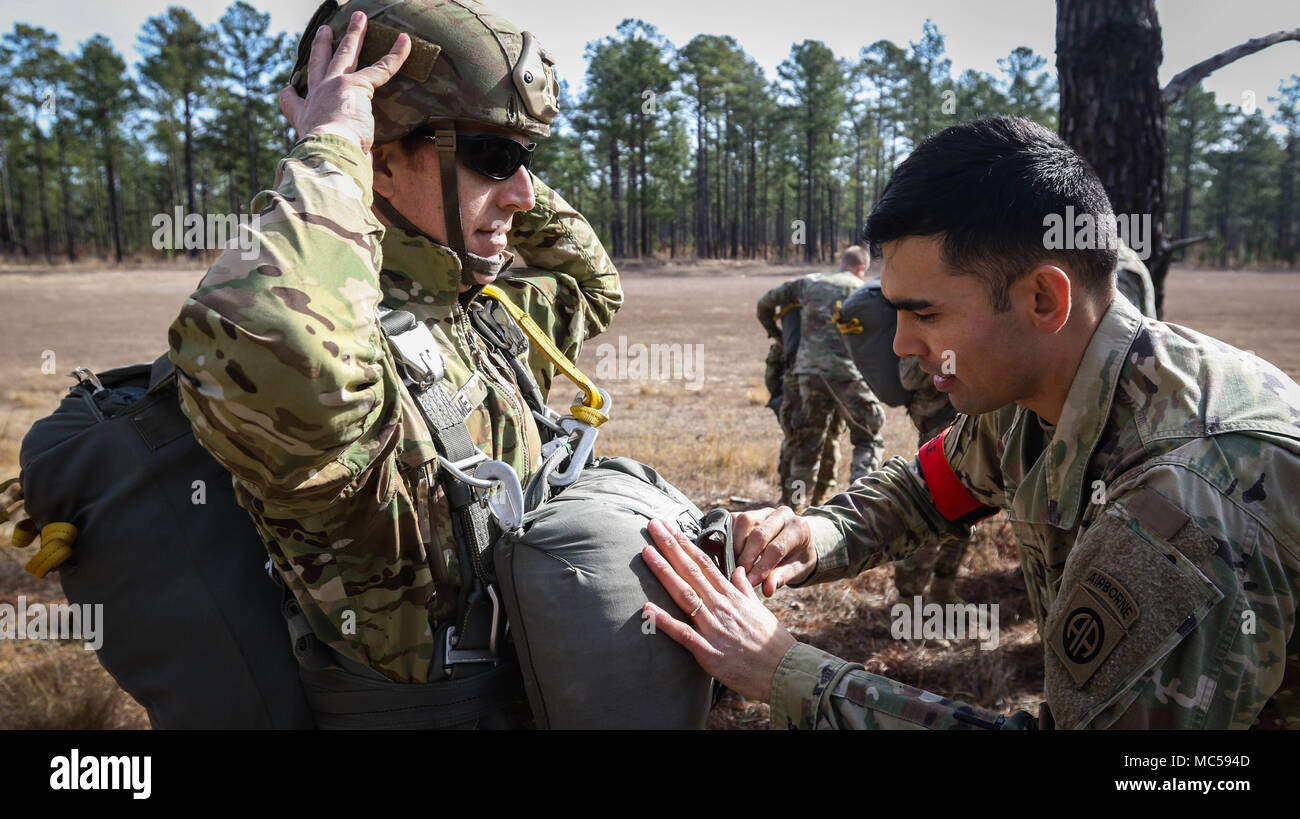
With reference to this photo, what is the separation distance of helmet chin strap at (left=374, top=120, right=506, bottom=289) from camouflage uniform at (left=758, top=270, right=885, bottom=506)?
5.52m

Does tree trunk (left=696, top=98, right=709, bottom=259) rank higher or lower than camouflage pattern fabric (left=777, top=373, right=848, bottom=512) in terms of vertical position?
higher

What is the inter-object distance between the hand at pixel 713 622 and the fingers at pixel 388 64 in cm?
123

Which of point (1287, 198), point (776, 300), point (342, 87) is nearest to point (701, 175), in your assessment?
point (1287, 198)

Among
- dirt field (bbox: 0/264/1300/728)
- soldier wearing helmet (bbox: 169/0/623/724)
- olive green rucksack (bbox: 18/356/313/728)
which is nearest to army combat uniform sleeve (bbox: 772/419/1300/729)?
soldier wearing helmet (bbox: 169/0/623/724)

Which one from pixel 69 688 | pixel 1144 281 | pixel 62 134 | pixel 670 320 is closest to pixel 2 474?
pixel 69 688

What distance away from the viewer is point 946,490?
2.91 meters

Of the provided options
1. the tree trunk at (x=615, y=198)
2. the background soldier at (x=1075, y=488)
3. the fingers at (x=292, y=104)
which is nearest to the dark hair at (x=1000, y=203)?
the background soldier at (x=1075, y=488)

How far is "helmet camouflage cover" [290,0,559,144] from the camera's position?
7.03 feet

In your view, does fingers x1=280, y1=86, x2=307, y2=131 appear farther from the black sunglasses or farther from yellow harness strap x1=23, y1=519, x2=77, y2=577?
yellow harness strap x1=23, y1=519, x2=77, y2=577

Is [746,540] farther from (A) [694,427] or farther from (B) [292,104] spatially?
(A) [694,427]

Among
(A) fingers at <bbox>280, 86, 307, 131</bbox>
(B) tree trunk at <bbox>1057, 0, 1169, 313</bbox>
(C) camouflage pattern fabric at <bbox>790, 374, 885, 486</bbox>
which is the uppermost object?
(B) tree trunk at <bbox>1057, 0, 1169, 313</bbox>

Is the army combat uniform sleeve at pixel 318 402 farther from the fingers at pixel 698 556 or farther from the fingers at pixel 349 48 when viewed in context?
the fingers at pixel 698 556

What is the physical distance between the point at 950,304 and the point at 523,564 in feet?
4.19

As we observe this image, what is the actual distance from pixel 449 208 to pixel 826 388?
582cm
